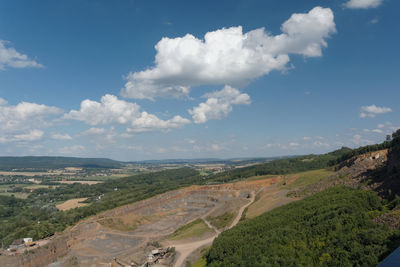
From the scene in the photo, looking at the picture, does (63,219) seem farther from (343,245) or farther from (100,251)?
(343,245)

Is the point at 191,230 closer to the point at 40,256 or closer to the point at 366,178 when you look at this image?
the point at 40,256

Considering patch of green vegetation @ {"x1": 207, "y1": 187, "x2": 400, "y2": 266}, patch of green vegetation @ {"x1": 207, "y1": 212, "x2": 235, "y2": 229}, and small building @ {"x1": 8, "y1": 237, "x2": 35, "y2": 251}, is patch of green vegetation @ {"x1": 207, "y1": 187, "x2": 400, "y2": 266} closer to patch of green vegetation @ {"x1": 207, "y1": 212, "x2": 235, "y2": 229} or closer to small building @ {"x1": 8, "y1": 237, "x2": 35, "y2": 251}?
patch of green vegetation @ {"x1": 207, "y1": 212, "x2": 235, "y2": 229}

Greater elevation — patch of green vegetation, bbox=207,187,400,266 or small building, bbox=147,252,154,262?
patch of green vegetation, bbox=207,187,400,266

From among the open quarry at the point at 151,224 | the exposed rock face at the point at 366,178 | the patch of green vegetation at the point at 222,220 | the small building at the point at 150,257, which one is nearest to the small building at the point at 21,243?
the open quarry at the point at 151,224

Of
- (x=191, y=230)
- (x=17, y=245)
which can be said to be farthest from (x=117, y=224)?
(x=191, y=230)

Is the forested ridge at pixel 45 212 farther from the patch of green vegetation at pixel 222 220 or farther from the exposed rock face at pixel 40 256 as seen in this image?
the patch of green vegetation at pixel 222 220

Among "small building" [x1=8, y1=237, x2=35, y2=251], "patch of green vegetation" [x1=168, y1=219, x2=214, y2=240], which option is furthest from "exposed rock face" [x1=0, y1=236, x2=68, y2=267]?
"patch of green vegetation" [x1=168, y1=219, x2=214, y2=240]
